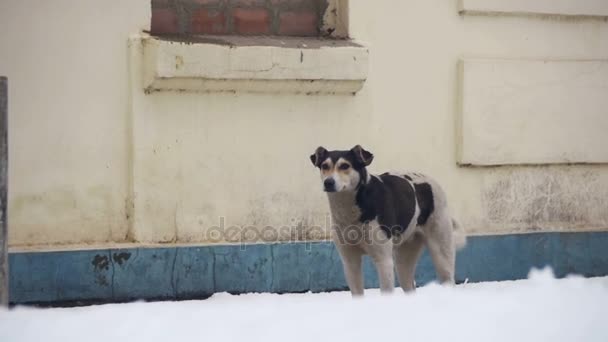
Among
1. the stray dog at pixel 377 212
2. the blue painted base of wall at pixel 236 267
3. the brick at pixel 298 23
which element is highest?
the brick at pixel 298 23

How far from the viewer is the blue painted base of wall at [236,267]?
9281mm

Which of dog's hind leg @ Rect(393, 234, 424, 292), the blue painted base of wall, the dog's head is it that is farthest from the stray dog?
the blue painted base of wall

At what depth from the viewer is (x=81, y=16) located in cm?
933

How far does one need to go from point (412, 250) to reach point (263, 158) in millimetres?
1308

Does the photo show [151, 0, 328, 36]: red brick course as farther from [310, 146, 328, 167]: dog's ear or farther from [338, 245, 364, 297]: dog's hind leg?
[338, 245, 364, 297]: dog's hind leg

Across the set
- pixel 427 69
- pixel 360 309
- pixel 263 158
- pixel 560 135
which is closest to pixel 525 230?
pixel 560 135

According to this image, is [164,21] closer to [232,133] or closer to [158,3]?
[158,3]

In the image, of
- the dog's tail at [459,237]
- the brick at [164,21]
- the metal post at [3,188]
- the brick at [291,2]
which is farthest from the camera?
the brick at [291,2]

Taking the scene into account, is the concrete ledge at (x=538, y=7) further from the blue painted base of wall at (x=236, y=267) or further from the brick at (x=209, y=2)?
the brick at (x=209, y=2)

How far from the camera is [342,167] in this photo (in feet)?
27.9

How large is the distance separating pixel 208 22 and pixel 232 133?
2.88ft

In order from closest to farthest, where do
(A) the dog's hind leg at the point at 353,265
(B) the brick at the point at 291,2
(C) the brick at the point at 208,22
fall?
(A) the dog's hind leg at the point at 353,265 → (C) the brick at the point at 208,22 → (B) the brick at the point at 291,2

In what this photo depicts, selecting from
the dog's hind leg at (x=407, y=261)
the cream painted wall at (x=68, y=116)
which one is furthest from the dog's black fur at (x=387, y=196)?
the cream painted wall at (x=68, y=116)

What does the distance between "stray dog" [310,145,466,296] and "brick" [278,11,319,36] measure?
5.69 ft
